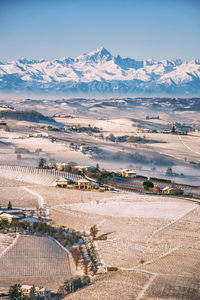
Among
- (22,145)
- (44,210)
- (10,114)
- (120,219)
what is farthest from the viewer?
(10,114)

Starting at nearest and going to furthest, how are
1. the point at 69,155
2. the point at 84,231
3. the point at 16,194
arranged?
1. the point at 84,231
2. the point at 16,194
3. the point at 69,155

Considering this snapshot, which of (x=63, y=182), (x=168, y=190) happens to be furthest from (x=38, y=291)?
(x=168, y=190)

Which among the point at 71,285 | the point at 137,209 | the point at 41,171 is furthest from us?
the point at 41,171

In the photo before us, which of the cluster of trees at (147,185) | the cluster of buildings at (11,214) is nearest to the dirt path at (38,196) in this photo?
the cluster of buildings at (11,214)


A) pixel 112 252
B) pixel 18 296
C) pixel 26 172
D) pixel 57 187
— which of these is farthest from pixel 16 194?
pixel 18 296

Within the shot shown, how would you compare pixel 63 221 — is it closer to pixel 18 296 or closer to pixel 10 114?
pixel 18 296

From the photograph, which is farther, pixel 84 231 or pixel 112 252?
pixel 84 231

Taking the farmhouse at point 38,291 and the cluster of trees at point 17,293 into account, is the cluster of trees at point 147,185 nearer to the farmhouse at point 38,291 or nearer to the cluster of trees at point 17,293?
the farmhouse at point 38,291

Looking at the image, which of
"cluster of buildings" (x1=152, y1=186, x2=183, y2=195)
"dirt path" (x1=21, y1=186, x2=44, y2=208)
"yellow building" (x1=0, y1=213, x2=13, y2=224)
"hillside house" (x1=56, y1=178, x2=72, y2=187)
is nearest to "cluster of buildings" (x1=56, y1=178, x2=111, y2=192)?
"hillside house" (x1=56, y1=178, x2=72, y2=187)

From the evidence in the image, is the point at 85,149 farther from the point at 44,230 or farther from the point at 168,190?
the point at 44,230
